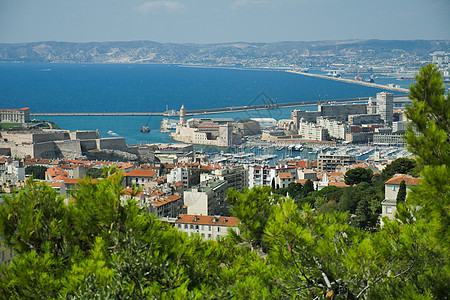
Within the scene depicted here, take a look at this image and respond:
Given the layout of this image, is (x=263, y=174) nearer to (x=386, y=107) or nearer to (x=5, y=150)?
(x=5, y=150)

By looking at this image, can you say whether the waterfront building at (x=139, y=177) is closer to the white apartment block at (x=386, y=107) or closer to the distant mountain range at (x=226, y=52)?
the white apartment block at (x=386, y=107)

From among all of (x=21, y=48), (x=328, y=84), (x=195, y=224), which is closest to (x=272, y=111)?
(x=328, y=84)

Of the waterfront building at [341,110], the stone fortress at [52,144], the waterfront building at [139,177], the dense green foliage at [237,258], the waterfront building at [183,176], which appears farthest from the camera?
the waterfront building at [341,110]

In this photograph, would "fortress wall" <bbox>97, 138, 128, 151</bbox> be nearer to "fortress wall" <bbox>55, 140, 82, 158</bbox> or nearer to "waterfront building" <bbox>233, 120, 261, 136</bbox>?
"fortress wall" <bbox>55, 140, 82, 158</bbox>

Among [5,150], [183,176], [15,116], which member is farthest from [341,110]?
[183,176]

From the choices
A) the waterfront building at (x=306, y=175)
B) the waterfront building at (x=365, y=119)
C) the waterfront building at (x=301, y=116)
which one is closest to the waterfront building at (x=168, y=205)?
the waterfront building at (x=306, y=175)

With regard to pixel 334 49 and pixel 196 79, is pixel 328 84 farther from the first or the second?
pixel 334 49
